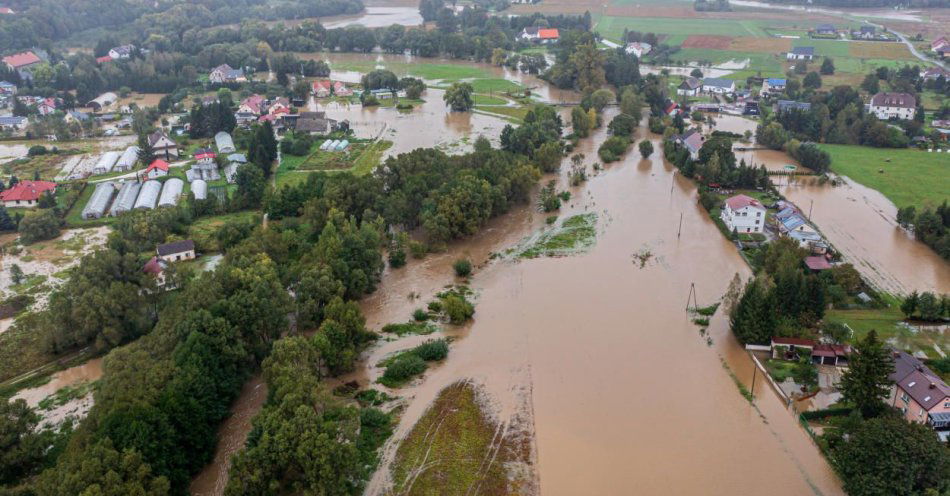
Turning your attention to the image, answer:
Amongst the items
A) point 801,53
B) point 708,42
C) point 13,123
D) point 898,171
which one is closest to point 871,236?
point 898,171

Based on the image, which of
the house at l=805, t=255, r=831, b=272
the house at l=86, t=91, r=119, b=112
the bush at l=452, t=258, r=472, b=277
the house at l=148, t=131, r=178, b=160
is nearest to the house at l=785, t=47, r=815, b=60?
the house at l=805, t=255, r=831, b=272

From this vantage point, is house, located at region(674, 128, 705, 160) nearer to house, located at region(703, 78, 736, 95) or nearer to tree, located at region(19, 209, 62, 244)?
house, located at region(703, 78, 736, 95)

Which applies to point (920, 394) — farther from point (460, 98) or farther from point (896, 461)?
point (460, 98)

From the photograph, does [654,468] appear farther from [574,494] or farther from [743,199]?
[743,199]

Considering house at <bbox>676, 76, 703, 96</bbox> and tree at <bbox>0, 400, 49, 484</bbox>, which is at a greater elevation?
house at <bbox>676, 76, 703, 96</bbox>

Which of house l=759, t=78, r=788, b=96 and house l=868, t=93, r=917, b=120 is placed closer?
house l=868, t=93, r=917, b=120

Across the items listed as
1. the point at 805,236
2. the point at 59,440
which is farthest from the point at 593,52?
the point at 59,440
